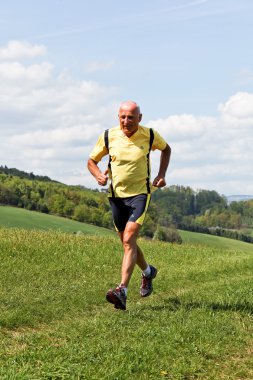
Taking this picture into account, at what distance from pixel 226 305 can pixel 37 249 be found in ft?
21.9

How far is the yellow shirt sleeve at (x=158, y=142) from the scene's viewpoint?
759cm

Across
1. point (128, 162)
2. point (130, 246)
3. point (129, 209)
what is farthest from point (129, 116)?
point (130, 246)

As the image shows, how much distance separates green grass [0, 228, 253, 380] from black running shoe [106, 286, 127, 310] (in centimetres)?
16

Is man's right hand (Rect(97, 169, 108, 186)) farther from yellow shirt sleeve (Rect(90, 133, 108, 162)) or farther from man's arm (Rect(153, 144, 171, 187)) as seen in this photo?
man's arm (Rect(153, 144, 171, 187))

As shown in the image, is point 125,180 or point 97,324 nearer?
point 97,324

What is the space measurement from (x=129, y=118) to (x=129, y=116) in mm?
27

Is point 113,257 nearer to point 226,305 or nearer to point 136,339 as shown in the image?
point 226,305

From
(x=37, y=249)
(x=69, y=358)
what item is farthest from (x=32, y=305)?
(x=37, y=249)

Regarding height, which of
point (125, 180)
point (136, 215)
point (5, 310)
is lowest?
point (5, 310)

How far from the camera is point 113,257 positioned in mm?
13734

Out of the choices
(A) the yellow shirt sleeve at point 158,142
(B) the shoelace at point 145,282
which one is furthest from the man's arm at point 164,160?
(B) the shoelace at point 145,282

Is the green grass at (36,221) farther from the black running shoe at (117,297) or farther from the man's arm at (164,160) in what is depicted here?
the black running shoe at (117,297)

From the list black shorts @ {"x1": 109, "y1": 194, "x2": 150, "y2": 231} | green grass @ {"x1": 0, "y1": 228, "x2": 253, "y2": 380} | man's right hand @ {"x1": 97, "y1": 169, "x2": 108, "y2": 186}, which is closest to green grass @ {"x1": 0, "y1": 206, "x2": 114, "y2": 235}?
green grass @ {"x1": 0, "y1": 228, "x2": 253, "y2": 380}

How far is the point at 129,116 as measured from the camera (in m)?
7.24
